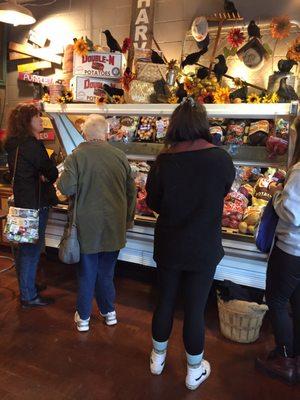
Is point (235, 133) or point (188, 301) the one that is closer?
point (188, 301)

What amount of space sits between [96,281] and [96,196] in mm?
648

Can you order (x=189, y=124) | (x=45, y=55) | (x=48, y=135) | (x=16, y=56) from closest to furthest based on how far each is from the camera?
(x=189, y=124) → (x=45, y=55) → (x=48, y=135) → (x=16, y=56)

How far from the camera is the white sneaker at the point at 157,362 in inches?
84.1

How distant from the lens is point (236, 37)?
10.1ft

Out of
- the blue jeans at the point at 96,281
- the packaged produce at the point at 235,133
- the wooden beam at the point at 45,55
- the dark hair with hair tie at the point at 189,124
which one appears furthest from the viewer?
the wooden beam at the point at 45,55

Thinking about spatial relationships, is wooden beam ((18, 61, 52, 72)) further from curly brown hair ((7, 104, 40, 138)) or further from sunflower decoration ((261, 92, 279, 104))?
sunflower decoration ((261, 92, 279, 104))

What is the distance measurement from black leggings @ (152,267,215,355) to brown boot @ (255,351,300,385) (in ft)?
1.64

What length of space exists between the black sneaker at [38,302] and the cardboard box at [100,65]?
1880mm

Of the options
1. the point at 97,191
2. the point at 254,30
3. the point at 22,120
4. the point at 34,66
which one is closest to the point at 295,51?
the point at 254,30

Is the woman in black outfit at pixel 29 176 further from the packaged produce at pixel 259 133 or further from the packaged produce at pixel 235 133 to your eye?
the packaged produce at pixel 259 133

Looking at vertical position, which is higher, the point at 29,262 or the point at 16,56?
the point at 16,56

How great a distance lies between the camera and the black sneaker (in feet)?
9.71

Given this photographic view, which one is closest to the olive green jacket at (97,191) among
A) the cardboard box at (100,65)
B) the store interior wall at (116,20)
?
the cardboard box at (100,65)

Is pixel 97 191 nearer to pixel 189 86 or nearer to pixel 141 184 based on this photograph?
pixel 141 184
